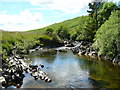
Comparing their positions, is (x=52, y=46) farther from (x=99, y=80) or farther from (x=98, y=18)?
(x=99, y=80)

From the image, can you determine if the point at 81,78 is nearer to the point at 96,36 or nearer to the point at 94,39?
the point at 94,39

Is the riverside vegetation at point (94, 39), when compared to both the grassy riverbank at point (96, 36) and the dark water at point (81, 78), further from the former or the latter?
the dark water at point (81, 78)

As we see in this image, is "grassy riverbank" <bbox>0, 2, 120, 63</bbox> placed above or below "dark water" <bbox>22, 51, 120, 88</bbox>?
above

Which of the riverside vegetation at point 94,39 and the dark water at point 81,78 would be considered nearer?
the dark water at point 81,78

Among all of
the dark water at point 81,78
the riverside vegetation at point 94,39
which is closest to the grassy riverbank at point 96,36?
the riverside vegetation at point 94,39

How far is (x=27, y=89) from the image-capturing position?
1096 inches

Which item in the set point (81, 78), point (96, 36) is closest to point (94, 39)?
point (96, 36)

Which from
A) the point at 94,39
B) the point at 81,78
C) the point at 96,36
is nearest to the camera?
the point at 81,78

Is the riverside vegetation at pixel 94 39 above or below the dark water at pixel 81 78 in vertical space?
above

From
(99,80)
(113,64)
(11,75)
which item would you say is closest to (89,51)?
(113,64)

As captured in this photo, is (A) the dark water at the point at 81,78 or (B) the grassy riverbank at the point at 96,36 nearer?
(A) the dark water at the point at 81,78

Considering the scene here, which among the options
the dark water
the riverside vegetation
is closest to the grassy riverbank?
the riverside vegetation

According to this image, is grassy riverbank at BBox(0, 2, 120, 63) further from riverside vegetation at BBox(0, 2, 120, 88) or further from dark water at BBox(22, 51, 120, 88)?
dark water at BBox(22, 51, 120, 88)

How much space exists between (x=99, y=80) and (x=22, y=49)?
44802 mm
